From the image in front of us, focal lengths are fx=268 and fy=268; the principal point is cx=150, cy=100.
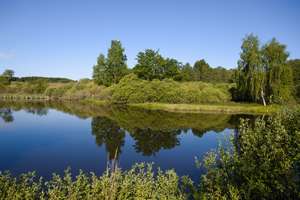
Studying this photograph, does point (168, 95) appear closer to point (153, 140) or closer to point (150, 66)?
point (150, 66)

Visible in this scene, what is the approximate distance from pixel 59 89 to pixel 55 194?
9696 centimetres

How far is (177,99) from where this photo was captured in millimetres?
64562

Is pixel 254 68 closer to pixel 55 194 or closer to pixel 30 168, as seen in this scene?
pixel 30 168

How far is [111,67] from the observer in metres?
86.0

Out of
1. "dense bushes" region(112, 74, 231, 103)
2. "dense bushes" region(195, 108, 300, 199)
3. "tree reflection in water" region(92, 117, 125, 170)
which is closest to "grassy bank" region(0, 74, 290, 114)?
"dense bushes" region(112, 74, 231, 103)

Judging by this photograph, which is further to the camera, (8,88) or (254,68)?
(8,88)

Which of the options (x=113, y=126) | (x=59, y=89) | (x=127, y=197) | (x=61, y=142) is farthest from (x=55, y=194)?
(x=59, y=89)

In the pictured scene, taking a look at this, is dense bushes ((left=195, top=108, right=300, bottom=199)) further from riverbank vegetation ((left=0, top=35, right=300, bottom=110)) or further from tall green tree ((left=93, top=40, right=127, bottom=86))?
tall green tree ((left=93, top=40, right=127, bottom=86))

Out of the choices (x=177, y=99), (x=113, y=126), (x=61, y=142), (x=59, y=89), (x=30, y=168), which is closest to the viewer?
(x=30, y=168)

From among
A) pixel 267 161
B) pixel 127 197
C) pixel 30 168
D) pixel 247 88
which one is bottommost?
pixel 30 168

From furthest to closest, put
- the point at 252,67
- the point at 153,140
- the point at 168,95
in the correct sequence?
the point at 168,95 < the point at 252,67 < the point at 153,140

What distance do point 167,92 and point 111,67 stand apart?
91.4 ft

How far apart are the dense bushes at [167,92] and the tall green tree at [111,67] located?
1506 cm

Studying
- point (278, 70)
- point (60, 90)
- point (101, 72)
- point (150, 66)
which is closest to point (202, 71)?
point (150, 66)
